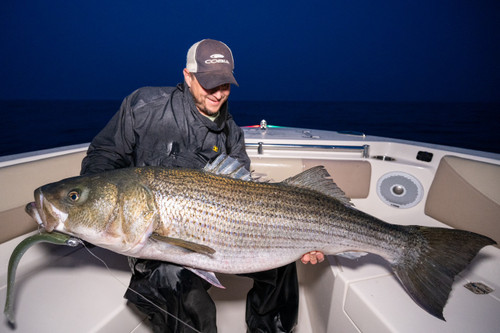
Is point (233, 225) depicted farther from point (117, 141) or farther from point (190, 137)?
point (117, 141)

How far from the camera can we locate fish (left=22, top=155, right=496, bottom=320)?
183cm

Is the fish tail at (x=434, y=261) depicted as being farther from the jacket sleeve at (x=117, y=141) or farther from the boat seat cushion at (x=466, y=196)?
the jacket sleeve at (x=117, y=141)

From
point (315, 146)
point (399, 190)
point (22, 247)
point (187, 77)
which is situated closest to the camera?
point (22, 247)

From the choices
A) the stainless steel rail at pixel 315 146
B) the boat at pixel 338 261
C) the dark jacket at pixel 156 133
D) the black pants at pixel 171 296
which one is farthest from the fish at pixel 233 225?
the stainless steel rail at pixel 315 146

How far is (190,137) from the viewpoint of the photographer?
2846 millimetres

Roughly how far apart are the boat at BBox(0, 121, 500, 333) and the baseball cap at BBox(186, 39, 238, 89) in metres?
1.77

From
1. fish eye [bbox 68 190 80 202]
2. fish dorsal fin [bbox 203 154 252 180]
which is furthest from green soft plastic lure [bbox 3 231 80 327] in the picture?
fish dorsal fin [bbox 203 154 252 180]

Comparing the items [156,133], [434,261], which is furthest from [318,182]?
[156,133]

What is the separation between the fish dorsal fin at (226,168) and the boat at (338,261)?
49.6 inches

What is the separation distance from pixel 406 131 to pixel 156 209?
2502 cm

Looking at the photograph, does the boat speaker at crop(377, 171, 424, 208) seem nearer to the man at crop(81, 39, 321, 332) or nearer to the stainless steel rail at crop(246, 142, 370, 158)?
the stainless steel rail at crop(246, 142, 370, 158)

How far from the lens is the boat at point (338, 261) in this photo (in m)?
2.10

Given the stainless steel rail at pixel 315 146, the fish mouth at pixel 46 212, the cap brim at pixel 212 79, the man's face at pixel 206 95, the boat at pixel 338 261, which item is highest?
the cap brim at pixel 212 79

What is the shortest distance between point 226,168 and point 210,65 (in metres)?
1.07
